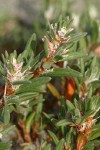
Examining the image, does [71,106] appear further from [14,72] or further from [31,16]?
[31,16]

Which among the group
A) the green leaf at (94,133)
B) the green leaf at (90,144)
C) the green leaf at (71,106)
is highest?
the green leaf at (71,106)

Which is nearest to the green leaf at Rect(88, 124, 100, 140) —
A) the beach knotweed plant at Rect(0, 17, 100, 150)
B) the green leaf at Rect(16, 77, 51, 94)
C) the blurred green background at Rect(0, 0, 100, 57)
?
the beach knotweed plant at Rect(0, 17, 100, 150)

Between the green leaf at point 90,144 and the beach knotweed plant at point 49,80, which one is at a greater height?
the beach knotweed plant at point 49,80

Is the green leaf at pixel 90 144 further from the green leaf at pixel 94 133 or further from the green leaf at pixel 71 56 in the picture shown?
the green leaf at pixel 71 56

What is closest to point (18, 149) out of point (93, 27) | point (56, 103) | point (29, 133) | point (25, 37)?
point (29, 133)

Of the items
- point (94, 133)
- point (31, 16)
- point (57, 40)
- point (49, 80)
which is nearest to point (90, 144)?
point (94, 133)

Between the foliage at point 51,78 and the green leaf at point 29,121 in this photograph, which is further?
the green leaf at point 29,121

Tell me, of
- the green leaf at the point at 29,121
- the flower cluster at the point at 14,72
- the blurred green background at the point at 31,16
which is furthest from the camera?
the blurred green background at the point at 31,16

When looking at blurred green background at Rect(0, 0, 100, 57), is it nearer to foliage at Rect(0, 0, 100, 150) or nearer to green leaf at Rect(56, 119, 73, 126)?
foliage at Rect(0, 0, 100, 150)

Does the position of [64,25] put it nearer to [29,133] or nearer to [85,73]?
[85,73]

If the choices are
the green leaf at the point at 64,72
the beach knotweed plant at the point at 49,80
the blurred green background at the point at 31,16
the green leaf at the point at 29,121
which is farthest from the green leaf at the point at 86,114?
the blurred green background at the point at 31,16

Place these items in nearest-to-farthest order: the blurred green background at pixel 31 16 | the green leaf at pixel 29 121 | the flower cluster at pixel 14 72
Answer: the flower cluster at pixel 14 72, the green leaf at pixel 29 121, the blurred green background at pixel 31 16
